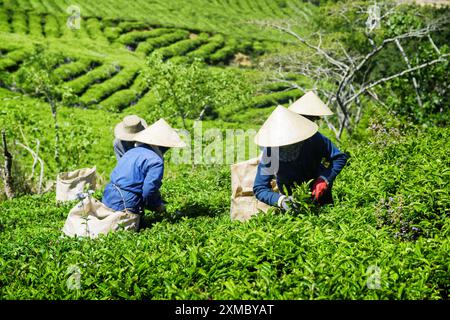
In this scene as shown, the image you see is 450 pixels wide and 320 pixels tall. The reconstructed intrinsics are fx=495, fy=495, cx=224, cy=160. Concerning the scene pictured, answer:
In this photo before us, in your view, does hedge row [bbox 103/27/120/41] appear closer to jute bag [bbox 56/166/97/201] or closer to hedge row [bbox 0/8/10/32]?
hedge row [bbox 0/8/10/32]

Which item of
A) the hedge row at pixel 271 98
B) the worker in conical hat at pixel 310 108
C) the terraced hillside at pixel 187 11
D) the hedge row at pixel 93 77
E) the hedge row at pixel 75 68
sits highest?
the terraced hillside at pixel 187 11

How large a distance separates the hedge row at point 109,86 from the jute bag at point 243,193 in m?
27.5

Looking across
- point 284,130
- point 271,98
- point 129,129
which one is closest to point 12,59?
point 271,98

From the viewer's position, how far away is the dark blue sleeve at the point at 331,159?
16.1 ft

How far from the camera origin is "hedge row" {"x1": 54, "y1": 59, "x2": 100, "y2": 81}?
3522cm

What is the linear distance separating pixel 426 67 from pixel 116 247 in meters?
12.7

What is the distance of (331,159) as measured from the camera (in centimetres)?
503

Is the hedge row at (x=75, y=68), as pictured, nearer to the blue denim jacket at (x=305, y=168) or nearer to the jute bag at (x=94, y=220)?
the jute bag at (x=94, y=220)

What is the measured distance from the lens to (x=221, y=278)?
11.3 ft

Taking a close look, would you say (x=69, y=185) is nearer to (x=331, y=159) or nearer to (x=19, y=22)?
(x=331, y=159)

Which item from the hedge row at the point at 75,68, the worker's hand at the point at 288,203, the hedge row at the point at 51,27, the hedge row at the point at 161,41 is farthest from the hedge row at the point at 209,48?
the worker's hand at the point at 288,203

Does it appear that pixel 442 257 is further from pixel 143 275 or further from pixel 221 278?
pixel 143 275

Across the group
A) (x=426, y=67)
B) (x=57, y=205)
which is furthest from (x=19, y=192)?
(x=426, y=67)

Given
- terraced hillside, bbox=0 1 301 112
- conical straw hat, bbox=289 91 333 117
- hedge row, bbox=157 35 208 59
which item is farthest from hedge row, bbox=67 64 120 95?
conical straw hat, bbox=289 91 333 117
